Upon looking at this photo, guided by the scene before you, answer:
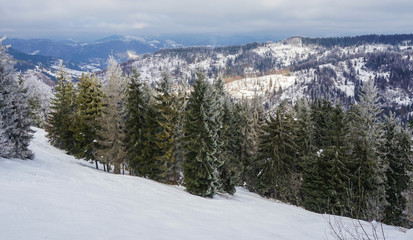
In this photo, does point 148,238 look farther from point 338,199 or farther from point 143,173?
point 338,199

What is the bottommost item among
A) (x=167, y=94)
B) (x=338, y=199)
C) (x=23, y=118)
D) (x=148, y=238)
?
(x=338, y=199)

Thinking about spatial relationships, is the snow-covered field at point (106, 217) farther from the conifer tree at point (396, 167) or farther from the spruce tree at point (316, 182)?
the conifer tree at point (396, 167)

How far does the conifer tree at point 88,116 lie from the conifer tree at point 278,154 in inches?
799

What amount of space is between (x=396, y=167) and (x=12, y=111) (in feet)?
124

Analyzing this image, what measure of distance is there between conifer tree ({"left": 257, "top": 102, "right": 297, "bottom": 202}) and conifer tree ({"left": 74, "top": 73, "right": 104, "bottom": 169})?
20284 millimetres

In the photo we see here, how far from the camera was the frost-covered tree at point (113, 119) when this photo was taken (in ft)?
86.1

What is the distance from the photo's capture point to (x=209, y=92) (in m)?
22.6

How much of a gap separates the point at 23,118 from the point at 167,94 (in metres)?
12.5

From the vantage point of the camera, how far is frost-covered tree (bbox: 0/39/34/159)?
19.4m

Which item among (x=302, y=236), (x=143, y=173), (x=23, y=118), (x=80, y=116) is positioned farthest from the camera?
(x=80, y=116)

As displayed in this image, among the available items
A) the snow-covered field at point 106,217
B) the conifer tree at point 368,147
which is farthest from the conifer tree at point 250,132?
the snow-covered field at point 106,217

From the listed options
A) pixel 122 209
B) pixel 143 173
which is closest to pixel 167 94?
pixel 143 173

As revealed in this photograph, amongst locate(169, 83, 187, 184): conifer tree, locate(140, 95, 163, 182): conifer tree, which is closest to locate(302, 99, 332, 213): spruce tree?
locate(169, 83, 187, 184): conifer tree

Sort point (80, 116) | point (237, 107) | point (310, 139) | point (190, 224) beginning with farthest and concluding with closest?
point (237, 107) → point (310, 139) → point (80, 116) → point (190, 224)
